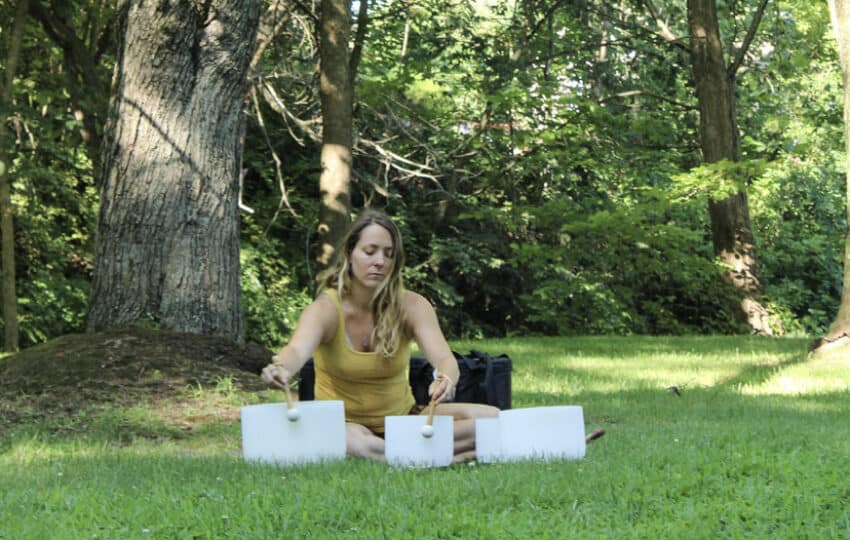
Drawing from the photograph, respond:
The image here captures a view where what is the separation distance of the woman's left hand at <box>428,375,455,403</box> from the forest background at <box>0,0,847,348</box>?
10.2 meters

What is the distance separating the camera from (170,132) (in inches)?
358

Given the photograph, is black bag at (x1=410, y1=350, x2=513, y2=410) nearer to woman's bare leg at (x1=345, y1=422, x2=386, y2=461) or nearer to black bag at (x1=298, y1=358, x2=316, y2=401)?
black bag at (x1=298, y1=358, x2=316, y2=401)

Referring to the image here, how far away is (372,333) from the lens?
18.7 ft

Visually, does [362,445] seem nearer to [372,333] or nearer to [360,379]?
[360,379]

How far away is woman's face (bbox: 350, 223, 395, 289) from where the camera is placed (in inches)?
225

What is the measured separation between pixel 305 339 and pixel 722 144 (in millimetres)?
14198

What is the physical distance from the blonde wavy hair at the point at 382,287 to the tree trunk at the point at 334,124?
28.7ft

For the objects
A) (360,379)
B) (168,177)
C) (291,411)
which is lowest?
(291,411)

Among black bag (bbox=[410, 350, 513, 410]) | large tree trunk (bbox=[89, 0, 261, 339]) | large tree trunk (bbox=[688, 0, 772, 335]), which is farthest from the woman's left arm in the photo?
large tree trunk (bbox=[688, 0, 772, 335])

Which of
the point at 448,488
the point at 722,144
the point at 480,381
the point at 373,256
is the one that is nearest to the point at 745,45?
the point at 722,144

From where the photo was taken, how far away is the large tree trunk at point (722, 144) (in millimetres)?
18250

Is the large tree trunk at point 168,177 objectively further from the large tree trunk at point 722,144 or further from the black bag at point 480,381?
the large tree trunk at point 722,144

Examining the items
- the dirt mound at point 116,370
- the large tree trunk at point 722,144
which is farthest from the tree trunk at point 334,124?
the large tree trunk at point 722,144

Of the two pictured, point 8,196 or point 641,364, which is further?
point 8,196
